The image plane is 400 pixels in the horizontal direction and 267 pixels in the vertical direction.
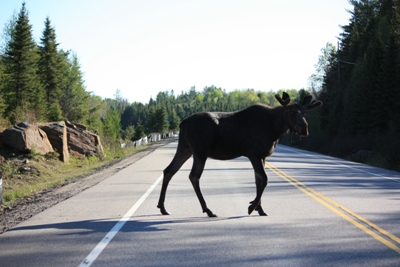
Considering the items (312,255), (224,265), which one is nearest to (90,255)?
(224,265)

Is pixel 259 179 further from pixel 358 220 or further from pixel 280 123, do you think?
pixel 358 220

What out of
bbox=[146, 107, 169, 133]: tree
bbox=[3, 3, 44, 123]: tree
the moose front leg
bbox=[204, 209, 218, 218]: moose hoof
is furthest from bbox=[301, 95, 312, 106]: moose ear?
bbox=[146, 107, 169, 133]: tree

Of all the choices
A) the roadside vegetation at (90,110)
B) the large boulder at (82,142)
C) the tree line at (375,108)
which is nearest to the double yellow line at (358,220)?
the roadside vegetation at (90,110)

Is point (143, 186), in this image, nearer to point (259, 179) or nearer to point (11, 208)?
point (11, 208)

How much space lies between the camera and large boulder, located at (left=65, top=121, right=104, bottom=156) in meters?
31.3

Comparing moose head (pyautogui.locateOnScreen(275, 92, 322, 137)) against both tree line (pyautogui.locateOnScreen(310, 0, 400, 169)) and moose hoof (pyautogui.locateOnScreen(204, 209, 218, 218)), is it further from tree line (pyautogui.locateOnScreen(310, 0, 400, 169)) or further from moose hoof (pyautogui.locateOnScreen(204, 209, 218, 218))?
tree line (pyautogui.locateOnScreen(310, 0, 400, 169))

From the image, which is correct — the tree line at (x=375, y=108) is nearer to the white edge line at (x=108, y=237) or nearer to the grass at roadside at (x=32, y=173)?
the grass at roadside at (x=32, y=173)

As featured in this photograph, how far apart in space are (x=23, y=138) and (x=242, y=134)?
17.1m

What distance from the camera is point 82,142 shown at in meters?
32.2

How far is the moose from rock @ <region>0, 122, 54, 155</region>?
1642cm

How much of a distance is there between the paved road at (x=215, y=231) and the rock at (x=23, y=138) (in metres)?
11.9

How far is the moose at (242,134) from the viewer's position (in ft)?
30.2

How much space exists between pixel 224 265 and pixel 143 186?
930cm

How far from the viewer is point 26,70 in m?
42.6
